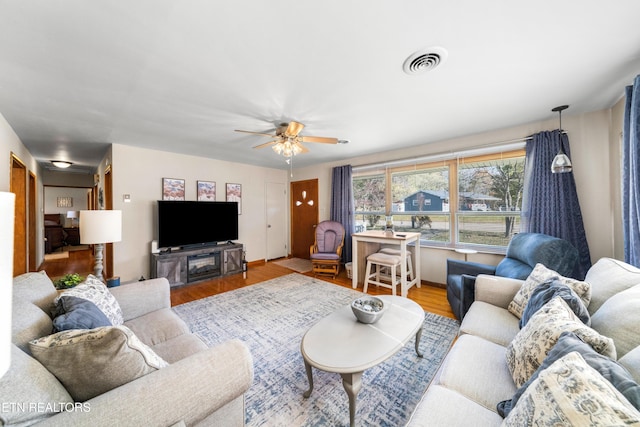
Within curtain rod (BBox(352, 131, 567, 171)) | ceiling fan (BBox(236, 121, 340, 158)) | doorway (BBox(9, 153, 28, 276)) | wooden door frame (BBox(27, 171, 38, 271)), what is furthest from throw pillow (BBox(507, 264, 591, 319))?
wooden door frame (BBox(27, 171, 38, 271))

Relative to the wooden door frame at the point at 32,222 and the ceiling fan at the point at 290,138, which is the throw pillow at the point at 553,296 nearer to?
the ceiling fan at the point at 290,138

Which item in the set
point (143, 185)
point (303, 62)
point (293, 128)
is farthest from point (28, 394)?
point (143, 185)

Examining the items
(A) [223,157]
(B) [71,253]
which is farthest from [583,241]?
(B) [71,253]

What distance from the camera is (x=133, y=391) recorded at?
2.64ft

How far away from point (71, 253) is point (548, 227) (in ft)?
35.8

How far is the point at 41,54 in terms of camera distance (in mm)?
1491

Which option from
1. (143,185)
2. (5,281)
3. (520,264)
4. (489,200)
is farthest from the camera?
(143,185)

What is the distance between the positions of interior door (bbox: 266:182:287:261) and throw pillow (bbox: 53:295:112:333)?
435cm

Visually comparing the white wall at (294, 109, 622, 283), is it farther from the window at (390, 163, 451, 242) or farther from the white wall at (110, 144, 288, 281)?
the white wall at (110, 144, 288, 281)

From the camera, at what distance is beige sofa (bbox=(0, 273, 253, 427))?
0.69m

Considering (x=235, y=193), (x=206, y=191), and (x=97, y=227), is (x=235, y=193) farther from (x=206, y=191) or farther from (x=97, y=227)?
(x=97, y=227)

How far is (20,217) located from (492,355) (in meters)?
5.85

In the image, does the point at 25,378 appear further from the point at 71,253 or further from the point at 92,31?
the point at 71,253

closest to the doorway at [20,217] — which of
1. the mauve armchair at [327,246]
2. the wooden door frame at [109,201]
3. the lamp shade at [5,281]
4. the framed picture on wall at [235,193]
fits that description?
the wooden door frame at [109,201]
